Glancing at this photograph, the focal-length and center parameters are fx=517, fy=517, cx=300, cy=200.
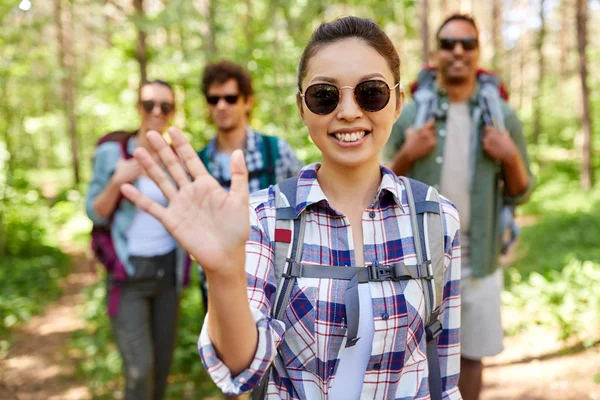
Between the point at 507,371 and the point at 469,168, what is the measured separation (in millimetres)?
3108

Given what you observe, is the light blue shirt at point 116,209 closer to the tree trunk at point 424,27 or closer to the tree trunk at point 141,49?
the tree trunk at point 141,49

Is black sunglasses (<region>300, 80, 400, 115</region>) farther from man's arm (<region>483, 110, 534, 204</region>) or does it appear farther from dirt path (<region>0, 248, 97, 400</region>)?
dirt path (<region>0, 248, 97, 400</region>)

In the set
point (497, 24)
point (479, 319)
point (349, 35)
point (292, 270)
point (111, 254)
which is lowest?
point (479, 319)

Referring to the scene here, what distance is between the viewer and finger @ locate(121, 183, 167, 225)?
134 cm

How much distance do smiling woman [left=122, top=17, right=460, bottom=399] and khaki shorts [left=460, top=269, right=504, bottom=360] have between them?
1.52 meters

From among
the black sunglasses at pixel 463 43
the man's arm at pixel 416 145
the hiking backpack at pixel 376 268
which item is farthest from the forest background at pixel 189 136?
the hiking backpack at pixel 376 268

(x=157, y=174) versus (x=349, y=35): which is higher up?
(x=349, y=35)

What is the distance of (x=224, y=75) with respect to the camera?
12.6ft

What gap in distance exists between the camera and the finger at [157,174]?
4.49ft

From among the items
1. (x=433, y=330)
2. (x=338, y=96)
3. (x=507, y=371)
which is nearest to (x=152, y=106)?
(x=338, y=96)

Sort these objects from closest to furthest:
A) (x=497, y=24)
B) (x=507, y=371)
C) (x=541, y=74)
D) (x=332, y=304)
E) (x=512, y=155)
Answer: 1. (x=332, y=304)
2. (x=512, y=155)
3. (x=507, y=371)
4. (x=541, y=74)
5. (x=497, y=24)

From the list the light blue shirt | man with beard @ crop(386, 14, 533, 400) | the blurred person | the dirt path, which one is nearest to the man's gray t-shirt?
man with beard @ crop(386, 14, 533, 400)

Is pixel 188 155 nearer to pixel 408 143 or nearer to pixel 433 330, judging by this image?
pixel 433 330

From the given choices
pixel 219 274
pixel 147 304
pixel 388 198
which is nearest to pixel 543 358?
pixel 147 304
